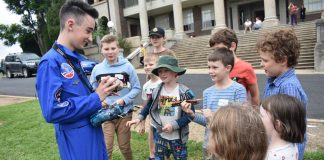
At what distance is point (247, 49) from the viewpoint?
1822cm

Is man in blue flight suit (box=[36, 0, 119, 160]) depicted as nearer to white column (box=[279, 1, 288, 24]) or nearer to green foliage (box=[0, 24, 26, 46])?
white column (box=[279, 1, 288, 24])

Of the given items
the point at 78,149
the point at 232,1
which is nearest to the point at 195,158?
the point at 78,149

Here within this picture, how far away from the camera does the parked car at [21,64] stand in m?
23.7

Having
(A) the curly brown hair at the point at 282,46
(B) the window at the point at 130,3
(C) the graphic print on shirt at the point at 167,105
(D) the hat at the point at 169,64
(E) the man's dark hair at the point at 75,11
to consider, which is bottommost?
(C) the graphic print on shirt at the point at 167,105

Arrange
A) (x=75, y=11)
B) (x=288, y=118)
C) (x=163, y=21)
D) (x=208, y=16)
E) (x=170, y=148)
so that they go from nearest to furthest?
1. (x=288, y=118)
2. (x=75, y=11)
3. (x=170, y=148)
4. (x=208, y=16)
5. (x=163, y=21)

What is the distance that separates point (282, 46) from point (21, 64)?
976 inches

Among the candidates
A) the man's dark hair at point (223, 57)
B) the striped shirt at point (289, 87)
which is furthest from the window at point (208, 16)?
the striped shirt at point (289, 87)

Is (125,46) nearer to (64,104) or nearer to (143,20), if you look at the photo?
(143,20)

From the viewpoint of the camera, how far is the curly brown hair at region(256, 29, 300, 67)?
2.43 metres

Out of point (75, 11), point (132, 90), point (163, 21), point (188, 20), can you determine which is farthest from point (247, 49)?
point (75, 11)

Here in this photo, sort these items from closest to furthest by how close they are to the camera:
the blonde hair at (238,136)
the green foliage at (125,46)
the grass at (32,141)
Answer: the blonde hair at (238,136)
the grass at (32,141)
the green foliage at (125,46)

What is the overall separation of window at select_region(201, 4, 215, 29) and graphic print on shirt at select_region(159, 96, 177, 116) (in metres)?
26.4

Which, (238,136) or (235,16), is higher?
(235,16)

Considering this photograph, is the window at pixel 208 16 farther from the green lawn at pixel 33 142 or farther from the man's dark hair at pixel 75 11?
the man's dark hair at pixel 75 11
